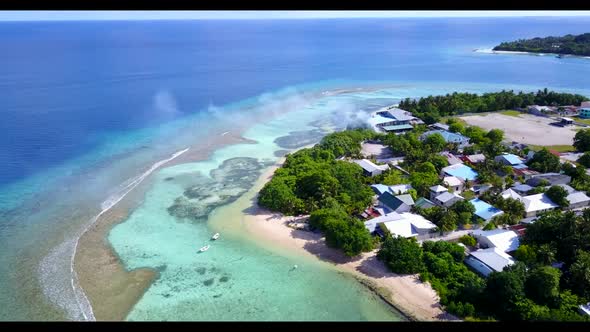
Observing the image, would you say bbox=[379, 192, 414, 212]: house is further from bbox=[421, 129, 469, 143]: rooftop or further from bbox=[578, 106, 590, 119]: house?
bbox=[578, 106, 590, 119]: house

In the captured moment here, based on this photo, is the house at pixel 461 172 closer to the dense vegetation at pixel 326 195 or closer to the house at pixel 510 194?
the house at pixel 510 194

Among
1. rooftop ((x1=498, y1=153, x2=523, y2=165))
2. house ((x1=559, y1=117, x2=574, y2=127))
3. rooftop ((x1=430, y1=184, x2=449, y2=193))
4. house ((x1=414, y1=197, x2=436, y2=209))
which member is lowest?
house ((x1=414, y1=197, x2=436, y2=209))

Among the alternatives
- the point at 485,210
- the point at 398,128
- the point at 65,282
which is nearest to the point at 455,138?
the point at 398,128

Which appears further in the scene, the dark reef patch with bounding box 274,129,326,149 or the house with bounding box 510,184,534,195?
the dark reef patch with bounding box 274,129,326,149

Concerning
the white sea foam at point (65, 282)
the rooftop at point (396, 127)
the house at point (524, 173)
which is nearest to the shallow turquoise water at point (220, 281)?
the white sea foam at point (65, 282)

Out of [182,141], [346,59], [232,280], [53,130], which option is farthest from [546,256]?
[346,59]

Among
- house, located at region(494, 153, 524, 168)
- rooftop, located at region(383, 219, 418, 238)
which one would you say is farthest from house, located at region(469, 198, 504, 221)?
house, located at region(494, 153, 524, 168)

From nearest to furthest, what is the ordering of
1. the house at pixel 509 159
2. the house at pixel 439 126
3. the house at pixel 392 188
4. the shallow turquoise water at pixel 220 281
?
1. the shallow turquoise water at pixel 220 281
2. the house at pixel 392 188
3. the house at pixel 509 159
4. the house at pixel 439 126
